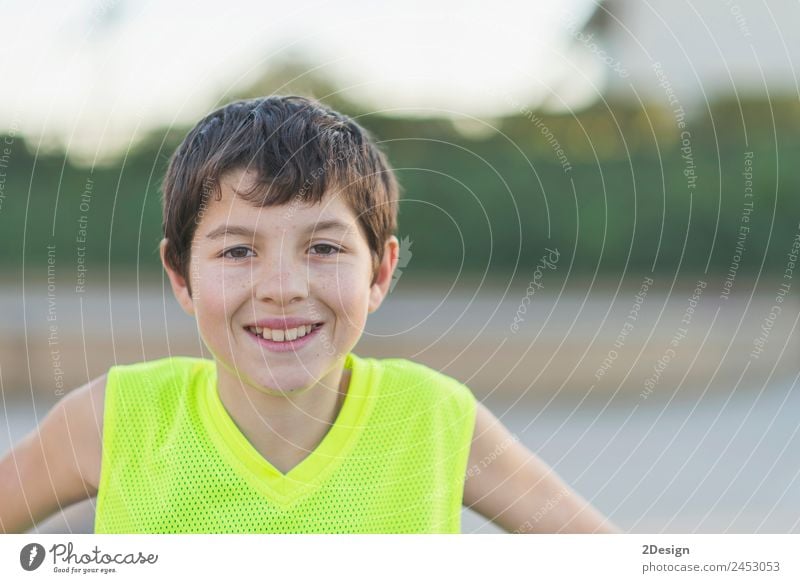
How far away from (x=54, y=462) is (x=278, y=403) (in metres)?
0.23

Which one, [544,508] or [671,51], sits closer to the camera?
[544,508]

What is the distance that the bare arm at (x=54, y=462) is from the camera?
0.96 meters

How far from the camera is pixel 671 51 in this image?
2.18m

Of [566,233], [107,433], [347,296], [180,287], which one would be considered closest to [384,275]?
[347,296]

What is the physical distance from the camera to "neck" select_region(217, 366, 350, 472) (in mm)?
959

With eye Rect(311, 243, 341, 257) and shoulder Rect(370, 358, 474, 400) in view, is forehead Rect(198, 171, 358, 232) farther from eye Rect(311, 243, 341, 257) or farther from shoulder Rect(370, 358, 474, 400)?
shoulder Rect(370, 358, 474, 400)

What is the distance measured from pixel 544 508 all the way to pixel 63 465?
0.47 metres

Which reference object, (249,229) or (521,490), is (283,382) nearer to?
(249,229)

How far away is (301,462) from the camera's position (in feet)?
3.14
